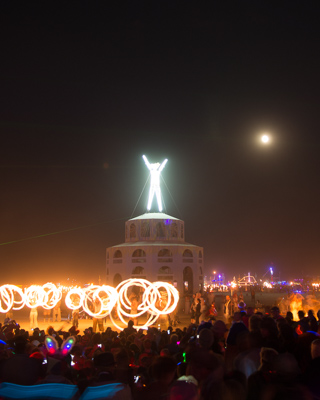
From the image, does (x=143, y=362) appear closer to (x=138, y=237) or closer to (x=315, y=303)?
(x=315, y=303)

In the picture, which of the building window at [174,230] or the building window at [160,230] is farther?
the building window at [174,230]

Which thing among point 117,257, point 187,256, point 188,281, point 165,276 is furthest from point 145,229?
point 188,281

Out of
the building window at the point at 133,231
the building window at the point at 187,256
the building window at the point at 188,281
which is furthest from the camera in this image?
the building window at the point at 133,231

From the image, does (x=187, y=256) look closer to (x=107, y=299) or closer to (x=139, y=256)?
(x=139, y=256)

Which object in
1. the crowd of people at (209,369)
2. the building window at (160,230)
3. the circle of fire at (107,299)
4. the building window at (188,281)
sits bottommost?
the crowd of people at (209,369)

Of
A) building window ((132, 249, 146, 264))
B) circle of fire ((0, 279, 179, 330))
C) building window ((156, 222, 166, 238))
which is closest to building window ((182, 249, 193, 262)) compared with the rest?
building window ((156, 222, 166, 238))

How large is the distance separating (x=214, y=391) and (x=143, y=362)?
14.0 ft

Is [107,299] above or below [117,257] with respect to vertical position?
below

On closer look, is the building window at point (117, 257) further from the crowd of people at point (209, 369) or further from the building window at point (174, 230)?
the crowd of people at point (209, 369)

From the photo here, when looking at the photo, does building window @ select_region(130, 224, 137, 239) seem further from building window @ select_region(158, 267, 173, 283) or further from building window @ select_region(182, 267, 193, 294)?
building window @ select_region(182, 267, 193, 294)

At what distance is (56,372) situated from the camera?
556 centimetres

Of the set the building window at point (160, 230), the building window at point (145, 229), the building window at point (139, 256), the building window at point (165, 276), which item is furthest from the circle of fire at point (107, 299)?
the building window at point (145, 229)

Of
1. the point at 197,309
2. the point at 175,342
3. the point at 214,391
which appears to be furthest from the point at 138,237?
the point at 214,391

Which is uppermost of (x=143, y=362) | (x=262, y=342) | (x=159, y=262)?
(x=159, y=262)
